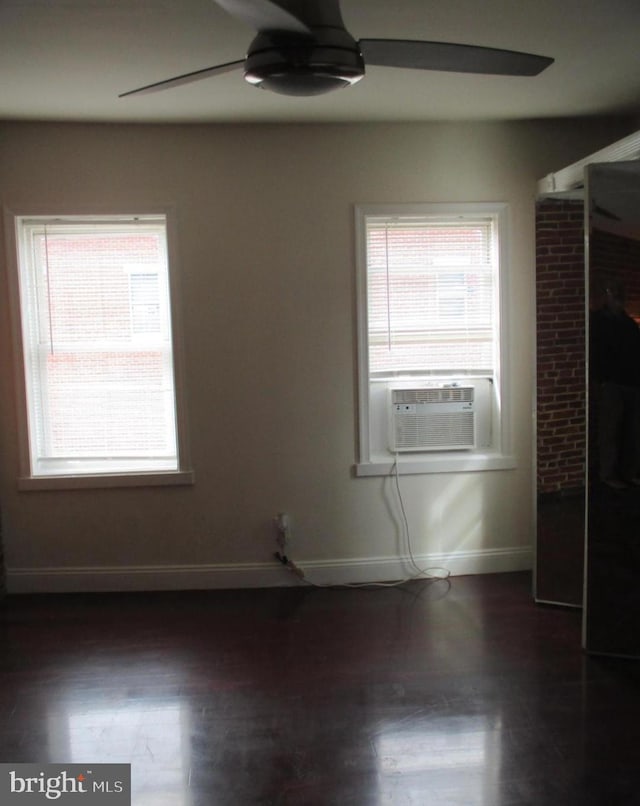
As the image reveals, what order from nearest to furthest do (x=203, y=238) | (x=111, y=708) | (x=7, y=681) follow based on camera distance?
1. (x=111, y=708)
2. (x=7, y=681)
3. (x=203, y=238)

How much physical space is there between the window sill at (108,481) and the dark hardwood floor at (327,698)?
64cm

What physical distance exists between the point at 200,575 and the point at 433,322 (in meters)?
1.99

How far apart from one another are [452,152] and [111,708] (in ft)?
10.7

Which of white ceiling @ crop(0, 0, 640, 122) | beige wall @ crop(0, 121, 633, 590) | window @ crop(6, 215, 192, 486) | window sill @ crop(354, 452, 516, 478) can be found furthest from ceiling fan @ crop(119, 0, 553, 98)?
window sill @ crop(354, 452, 516, 478)

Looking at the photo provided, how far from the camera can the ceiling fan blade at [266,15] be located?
1591 mm

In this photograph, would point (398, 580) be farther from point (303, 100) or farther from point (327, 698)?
point (303, 100)

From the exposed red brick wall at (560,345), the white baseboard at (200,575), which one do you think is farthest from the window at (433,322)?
the white baseboard at (200,575)

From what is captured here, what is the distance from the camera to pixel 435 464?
13.3 feet

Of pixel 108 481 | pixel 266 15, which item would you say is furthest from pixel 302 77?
pixel 108 481

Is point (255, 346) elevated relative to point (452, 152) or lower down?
lower down

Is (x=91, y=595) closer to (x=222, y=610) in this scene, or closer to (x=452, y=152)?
(x=222, y=610)

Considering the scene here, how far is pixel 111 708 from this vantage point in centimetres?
280

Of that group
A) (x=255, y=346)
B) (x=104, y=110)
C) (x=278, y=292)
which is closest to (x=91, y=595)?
(x=255, y=346)

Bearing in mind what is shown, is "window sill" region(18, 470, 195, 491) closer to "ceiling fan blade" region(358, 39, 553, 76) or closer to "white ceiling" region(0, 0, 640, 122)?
"white ceiling" region(0, 0, 640, 122)
